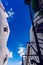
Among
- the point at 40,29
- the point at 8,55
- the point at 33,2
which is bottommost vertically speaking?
the point at 8,55

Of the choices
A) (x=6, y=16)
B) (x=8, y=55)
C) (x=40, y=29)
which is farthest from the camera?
(x=8, y=55)

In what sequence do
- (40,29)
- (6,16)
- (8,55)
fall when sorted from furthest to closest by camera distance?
(8,55) → (6,16) → (40,29)

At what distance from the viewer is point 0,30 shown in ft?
61.7

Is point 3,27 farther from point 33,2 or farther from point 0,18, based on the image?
point 33,2

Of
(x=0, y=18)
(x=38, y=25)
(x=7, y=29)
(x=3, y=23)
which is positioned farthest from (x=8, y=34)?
(x=38, y=25)

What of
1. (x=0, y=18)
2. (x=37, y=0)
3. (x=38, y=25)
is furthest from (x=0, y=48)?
(x=37, y=0)

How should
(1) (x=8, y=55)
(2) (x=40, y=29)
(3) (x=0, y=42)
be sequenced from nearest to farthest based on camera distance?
(2) (x=40, y=29), (3) (x=0, y=42), (1) (x=8, y=55)

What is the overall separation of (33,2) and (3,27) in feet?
32.6

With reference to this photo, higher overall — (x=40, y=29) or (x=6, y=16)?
(x=6, y=16)

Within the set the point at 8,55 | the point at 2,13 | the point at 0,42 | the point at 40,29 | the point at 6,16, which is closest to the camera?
the point at 40,29

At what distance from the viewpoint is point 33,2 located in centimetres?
1069

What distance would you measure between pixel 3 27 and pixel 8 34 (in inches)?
76.9

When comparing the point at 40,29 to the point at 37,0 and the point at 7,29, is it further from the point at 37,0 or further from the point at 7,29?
the point at 7,29

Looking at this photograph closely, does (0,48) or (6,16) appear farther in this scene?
(6,16)
